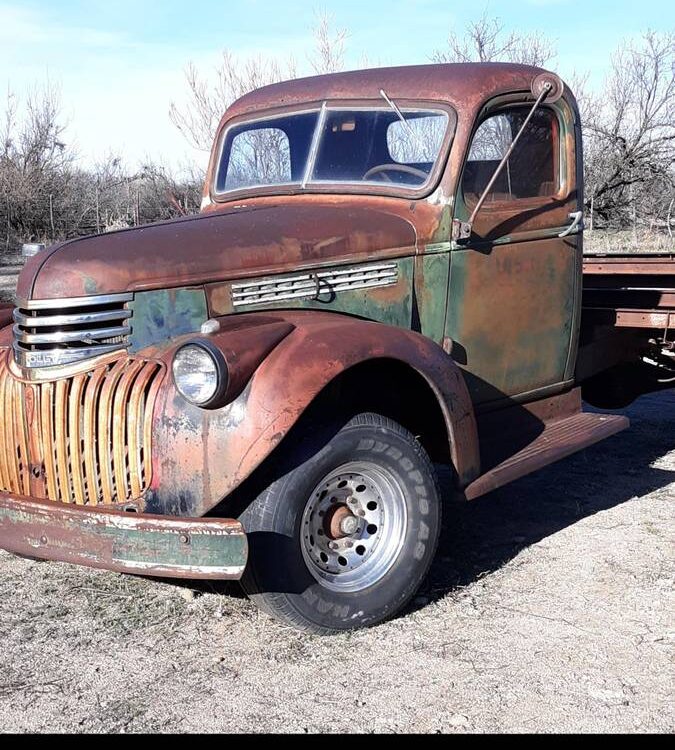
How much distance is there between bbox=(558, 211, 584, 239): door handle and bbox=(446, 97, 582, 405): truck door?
0.01m

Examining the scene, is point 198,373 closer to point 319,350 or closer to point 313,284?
point 319,350

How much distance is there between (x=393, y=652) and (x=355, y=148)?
219cm

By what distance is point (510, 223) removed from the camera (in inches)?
163

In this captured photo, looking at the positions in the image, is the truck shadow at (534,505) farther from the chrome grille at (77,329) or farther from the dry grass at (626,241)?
the dry grass at (626,241)

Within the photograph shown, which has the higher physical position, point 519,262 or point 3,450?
point 519,262

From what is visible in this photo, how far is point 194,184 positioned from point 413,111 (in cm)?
1230

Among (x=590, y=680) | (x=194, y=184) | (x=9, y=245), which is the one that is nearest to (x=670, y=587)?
(x=590, y=680)

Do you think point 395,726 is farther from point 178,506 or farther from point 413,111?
point 413,111

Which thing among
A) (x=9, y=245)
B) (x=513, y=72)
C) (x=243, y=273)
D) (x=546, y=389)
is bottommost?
(x=9, y=245)

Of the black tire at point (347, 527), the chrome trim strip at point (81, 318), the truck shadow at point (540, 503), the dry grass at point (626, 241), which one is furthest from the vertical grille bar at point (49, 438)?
the dry grass at point (626, 241)

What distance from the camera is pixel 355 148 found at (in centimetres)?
412

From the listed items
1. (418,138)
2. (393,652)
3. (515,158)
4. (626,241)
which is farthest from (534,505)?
(626,241)

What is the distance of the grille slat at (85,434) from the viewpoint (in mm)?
3023
